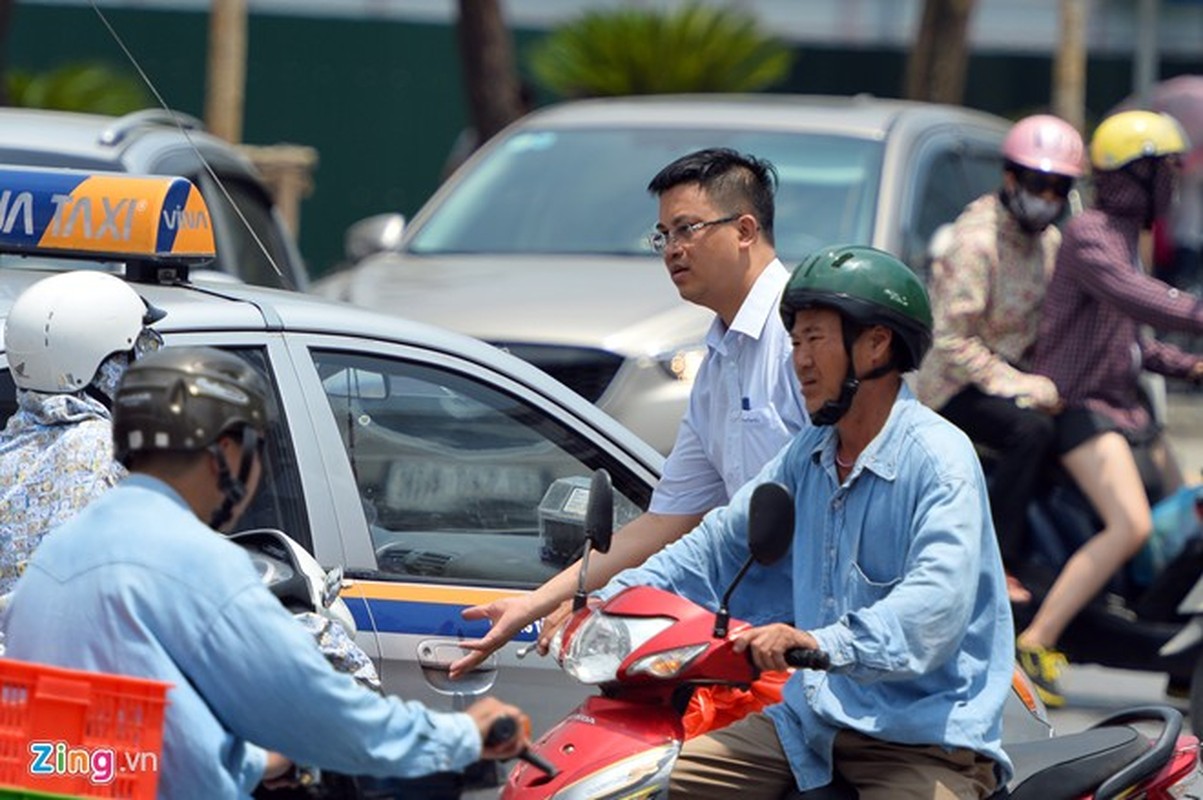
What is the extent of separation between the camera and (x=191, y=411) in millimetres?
3102

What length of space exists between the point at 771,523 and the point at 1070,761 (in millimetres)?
833

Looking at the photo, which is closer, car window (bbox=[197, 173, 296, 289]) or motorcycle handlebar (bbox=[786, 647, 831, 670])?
motorcycle handlebar (bbox=[786, 647, 831, 670])

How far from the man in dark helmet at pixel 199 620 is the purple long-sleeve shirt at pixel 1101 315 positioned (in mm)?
4789

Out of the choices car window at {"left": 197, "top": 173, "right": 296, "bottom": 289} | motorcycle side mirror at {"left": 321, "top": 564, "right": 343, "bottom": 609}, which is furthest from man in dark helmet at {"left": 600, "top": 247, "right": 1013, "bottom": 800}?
car window at {"left": 197, "top": 173, "right": 296, "bottom": 289}

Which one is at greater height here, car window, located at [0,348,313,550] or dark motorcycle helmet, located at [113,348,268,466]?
dark motorcycle helmet, located at [113,348,268,466]

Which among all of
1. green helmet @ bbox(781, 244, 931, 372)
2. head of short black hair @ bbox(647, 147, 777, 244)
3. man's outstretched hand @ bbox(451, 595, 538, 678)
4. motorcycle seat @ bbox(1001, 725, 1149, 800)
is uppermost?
head of short black hair @ bbox(647, 147, 777, 244)

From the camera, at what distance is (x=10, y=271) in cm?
490

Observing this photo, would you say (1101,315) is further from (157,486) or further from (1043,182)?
(157,486)

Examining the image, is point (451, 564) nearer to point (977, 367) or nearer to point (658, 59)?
point (977, 367)

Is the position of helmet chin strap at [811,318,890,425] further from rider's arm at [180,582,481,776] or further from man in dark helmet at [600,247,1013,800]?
rider's arm at [180,582,481,776]

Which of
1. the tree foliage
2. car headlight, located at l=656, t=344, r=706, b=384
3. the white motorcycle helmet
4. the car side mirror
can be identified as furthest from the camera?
the tree foliage

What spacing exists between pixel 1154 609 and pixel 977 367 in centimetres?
96

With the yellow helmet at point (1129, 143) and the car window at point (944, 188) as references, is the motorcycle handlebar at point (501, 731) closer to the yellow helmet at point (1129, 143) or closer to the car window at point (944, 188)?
the yellow helmet at point (1129, 143)

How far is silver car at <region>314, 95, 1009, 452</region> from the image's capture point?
7.91 metres
